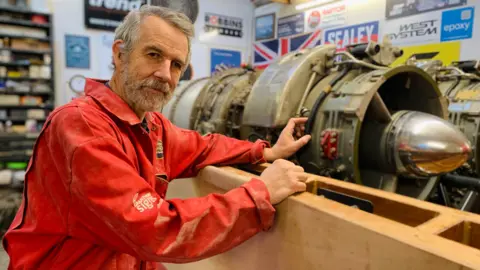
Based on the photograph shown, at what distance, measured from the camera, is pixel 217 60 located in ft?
24.1

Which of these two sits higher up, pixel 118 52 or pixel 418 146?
pixel 118 52

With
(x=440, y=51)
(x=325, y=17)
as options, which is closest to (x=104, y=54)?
(x=325, y=17)

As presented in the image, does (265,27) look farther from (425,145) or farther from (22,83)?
(425,145)

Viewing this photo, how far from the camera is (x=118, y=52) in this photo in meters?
1.18

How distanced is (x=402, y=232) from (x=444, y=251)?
96 mm

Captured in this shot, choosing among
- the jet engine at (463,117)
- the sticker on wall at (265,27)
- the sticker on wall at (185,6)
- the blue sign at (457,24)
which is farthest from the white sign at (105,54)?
the blue sign at (457,24)

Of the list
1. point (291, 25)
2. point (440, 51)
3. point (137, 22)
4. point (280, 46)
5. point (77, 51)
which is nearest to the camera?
point (137, 22)

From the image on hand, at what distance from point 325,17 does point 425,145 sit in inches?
202

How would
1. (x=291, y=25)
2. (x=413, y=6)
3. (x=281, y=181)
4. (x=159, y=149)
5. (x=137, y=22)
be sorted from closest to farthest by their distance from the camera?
1. (x=281, y=181)
2. (x=137, y=22)
3. (x=159, y=149)
4. (x=413, y=6)
5. (x=291, y=25)

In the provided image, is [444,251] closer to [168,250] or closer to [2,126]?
[168,250]

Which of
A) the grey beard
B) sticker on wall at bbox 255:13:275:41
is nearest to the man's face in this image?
the grey beard

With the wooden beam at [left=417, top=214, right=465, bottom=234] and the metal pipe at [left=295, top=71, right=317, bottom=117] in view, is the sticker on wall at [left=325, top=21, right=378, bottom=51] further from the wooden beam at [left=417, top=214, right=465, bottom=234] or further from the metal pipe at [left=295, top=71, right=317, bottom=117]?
the wooden beam at [left=417, top=214, right=465, bottom=234]

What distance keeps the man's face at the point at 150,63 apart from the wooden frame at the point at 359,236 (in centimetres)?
38

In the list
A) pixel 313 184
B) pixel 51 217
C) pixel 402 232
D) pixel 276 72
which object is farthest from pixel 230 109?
pixel 402 232
